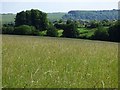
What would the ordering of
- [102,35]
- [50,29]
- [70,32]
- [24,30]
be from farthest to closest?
[24,30] < [50,29] < [70,32] < [102,35]

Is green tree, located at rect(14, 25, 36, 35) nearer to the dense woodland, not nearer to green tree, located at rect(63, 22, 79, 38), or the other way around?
the dense woodland

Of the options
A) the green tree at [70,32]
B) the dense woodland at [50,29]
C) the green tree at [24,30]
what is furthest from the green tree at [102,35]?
the green tree at [24,30]

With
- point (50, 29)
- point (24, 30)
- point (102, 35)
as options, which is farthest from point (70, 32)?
point (24, 30)

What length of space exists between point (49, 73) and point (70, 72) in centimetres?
55

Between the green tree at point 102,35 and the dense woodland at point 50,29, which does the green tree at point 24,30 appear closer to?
the dense woodland at point 50,29

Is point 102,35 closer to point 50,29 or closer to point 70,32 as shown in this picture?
point 70,32

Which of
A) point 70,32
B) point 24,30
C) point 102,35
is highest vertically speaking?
point 24,30

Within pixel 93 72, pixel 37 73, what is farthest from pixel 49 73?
pixel 93 72

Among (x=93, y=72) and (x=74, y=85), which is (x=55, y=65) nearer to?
(x=93, y=72)

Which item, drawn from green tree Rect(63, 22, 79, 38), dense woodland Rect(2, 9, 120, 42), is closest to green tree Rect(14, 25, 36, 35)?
dense woodland Rect(2, 9, 120, 42)

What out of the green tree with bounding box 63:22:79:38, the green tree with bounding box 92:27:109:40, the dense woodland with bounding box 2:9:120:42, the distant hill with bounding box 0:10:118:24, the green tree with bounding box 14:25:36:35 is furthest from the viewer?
the distant hill with bounding box 0:10:118:24

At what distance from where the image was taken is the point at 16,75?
5.56 meters

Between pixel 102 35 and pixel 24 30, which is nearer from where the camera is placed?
pixel 102 35

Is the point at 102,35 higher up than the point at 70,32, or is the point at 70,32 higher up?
the point at 70,32
